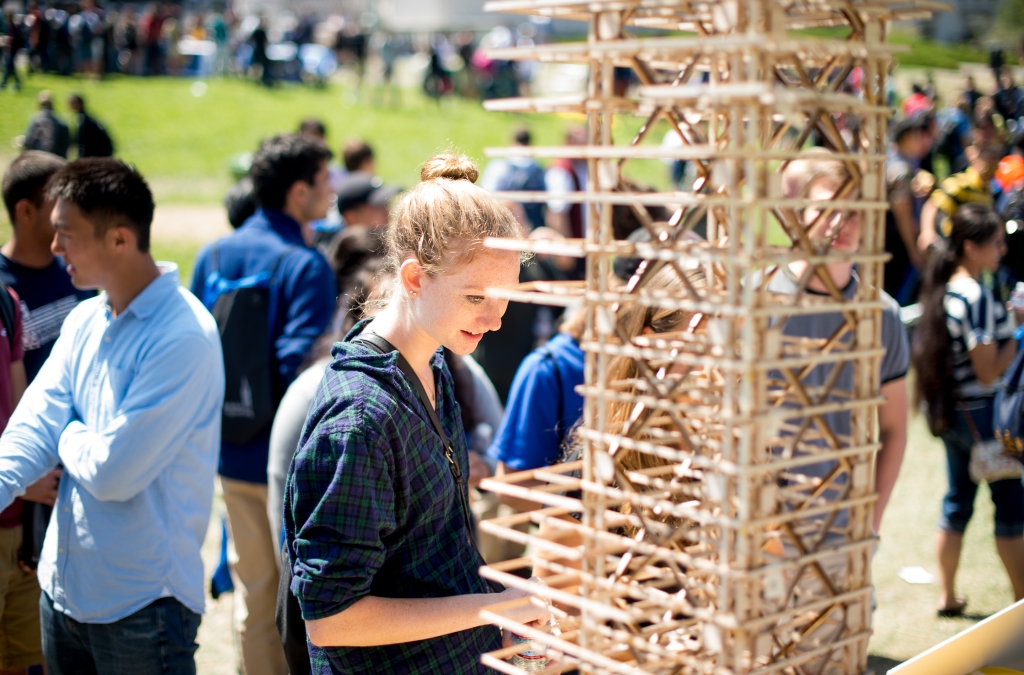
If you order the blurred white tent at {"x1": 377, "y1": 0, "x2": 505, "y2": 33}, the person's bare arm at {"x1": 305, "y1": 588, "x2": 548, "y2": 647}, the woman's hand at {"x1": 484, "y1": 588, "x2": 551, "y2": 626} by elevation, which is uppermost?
the blurred white tent at {"x1": 377, "y1": 0, "x2": 505, "y2": 33}

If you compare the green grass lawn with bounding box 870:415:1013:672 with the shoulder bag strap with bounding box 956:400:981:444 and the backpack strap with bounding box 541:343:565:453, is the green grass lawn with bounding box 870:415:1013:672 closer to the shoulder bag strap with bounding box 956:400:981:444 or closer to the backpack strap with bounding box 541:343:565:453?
the shoulder bag strap with bounding box 956:400:981:444

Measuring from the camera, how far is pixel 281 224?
13.2ft

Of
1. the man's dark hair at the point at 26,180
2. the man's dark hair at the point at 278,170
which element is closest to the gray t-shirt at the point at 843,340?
the man's dark hair at the point at 278,170

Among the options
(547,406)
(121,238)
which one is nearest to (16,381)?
(121,238)

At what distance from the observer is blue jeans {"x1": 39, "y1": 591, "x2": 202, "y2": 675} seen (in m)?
2.41

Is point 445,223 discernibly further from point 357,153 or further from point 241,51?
point 241,51

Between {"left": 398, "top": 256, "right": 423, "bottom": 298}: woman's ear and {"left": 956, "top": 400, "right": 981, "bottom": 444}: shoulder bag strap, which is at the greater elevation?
{"left": 398, "top": 256, "right": 423, "bottom": 298}: woman's ear

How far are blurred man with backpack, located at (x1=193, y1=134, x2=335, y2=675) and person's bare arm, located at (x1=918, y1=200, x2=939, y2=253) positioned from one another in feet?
20.3

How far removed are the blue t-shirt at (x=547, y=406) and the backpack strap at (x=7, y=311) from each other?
1820mm

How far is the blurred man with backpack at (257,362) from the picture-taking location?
141 inches

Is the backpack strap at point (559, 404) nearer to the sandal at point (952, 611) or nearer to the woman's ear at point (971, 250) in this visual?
the woman's ear at point (971, 250)

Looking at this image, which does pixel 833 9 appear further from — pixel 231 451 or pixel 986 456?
pixel 986 456

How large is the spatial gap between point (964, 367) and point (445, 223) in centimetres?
361

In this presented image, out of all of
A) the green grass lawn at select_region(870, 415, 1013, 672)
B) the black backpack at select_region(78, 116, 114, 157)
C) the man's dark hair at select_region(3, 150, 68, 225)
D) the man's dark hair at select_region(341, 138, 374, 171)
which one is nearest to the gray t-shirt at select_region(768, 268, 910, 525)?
the green grass lawn at select_region(870, 415, 1013, 672)
